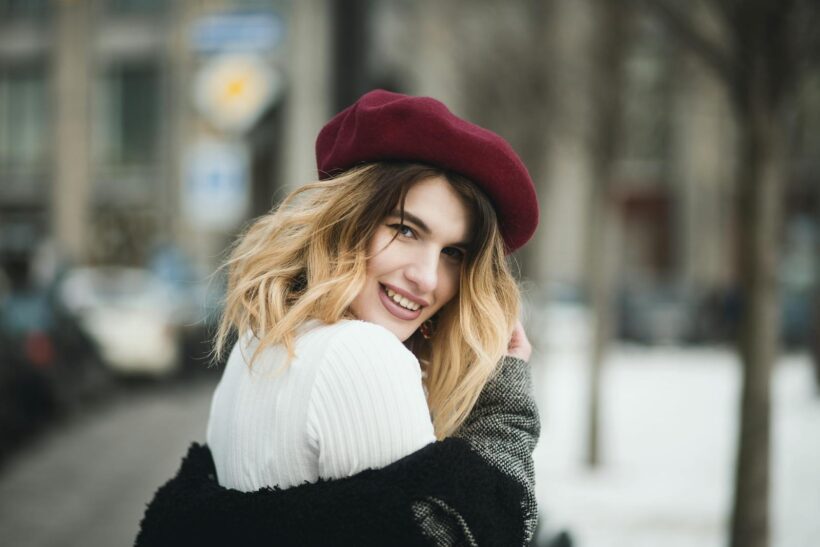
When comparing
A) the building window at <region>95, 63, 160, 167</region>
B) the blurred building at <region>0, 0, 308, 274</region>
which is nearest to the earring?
→ the blurred building at <region>0, 0, 308, 274</region>

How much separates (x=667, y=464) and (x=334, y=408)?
6.53m

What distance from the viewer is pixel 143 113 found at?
29.3 metres

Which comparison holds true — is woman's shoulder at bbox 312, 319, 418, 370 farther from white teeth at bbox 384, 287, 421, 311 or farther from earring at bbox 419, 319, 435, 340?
earring at bbox 419, 319, 435, 340

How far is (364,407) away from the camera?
1432 millimetres

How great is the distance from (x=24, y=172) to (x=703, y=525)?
2889 centimetres

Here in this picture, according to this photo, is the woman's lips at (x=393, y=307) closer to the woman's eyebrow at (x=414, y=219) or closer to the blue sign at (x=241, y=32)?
the woman's eyebrow at (x=414, y=219)

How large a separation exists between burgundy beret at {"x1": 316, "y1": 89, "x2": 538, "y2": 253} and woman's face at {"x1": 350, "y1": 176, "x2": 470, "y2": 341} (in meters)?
0.06

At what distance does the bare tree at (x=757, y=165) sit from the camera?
386 centimetres

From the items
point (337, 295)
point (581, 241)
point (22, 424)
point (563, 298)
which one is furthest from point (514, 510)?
point (581, 241)

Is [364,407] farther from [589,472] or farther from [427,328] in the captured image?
[589,472]

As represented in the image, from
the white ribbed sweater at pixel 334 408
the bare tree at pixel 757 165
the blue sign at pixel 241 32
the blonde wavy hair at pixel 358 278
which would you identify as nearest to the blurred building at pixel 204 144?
the blue sign at pixel 241 32

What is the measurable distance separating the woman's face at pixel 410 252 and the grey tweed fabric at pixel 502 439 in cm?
21

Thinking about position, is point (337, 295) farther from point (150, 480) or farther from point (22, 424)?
point (22, 424)

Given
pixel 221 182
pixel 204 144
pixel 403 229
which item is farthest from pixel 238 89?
pixel 204 144
